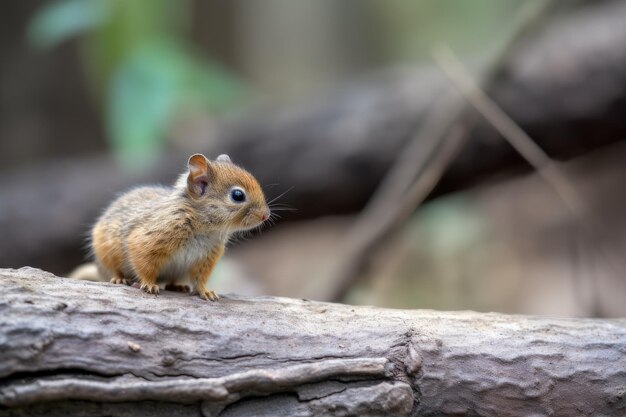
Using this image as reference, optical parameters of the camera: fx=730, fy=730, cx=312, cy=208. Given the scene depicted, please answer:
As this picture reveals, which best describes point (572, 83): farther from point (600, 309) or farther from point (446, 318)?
point (446, 318)

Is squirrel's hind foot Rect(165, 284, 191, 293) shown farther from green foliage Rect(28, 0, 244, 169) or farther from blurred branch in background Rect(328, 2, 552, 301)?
green foliage Rect(28, 0, 244, 169)

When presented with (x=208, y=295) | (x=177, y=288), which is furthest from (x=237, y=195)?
(x=208, y=295)

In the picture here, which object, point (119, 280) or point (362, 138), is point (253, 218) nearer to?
point (119, 280)

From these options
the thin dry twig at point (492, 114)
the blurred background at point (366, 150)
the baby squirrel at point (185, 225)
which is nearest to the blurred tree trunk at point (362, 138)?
the blurred background at point (366, 150)

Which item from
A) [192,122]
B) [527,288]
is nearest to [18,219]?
[192,122]

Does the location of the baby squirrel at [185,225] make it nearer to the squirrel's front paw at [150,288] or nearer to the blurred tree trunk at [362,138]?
the squirrel's front paw at [150,288]

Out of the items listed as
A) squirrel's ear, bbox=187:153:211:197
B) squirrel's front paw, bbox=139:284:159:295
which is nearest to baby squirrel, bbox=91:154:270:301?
squirrel's ear, bbox=187:153:211:197
